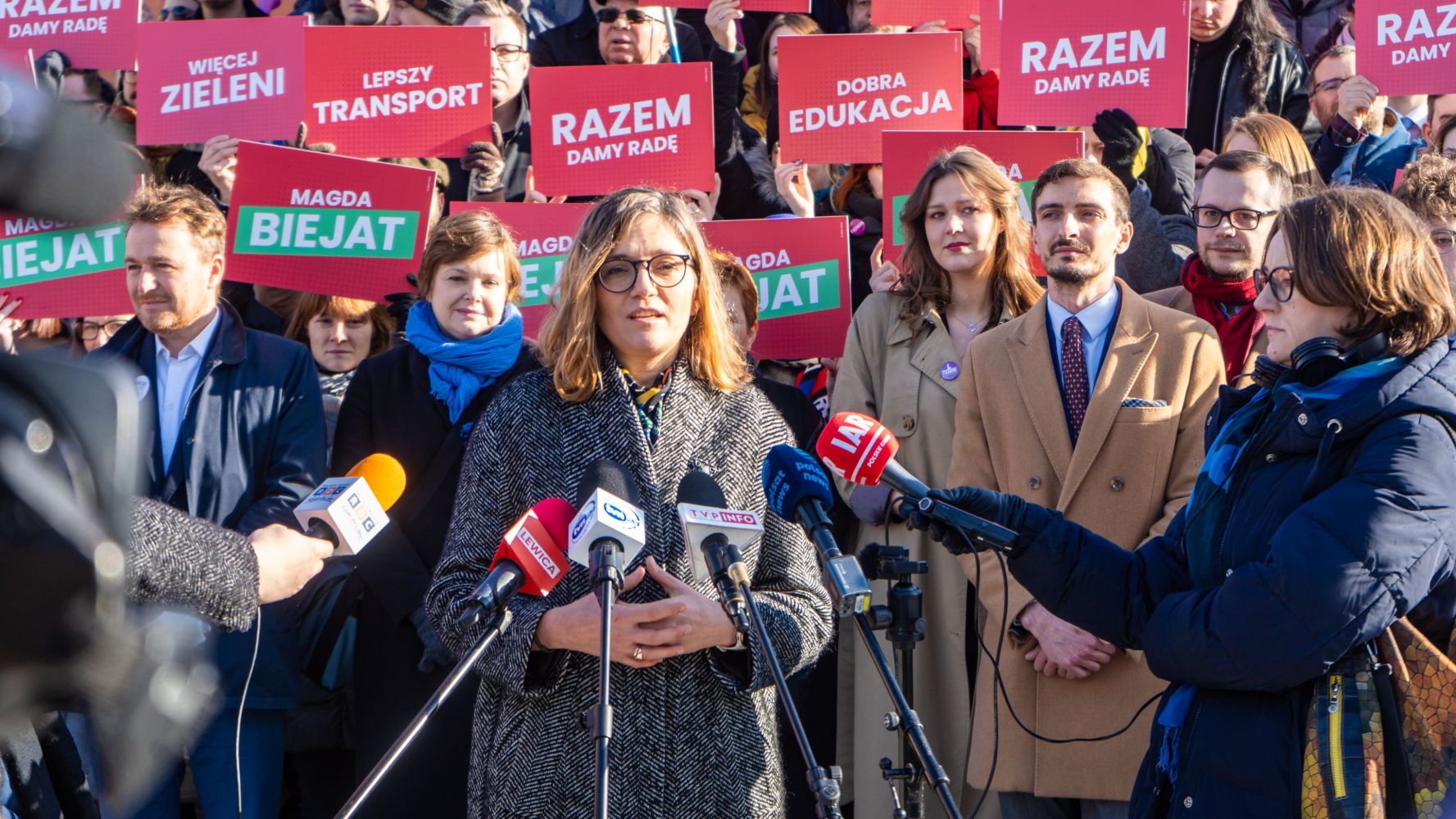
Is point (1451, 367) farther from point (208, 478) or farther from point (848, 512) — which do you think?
A: point (208, 478)

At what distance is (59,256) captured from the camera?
6.52 m

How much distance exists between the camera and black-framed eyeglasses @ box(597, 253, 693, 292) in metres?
3.86

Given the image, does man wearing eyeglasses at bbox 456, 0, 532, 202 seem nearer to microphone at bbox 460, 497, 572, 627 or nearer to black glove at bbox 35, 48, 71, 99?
black glove at bbox 35, 48, 71, 99

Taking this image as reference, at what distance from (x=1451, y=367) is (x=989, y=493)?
96cm

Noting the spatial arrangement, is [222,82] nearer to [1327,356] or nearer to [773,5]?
[773,5]

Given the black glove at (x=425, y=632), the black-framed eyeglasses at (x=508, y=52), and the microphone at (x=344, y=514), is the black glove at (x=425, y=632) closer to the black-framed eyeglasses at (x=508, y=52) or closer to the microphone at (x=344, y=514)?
the microphone at (x=344, y=514)

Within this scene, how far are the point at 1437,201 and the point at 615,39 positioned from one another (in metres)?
4.19

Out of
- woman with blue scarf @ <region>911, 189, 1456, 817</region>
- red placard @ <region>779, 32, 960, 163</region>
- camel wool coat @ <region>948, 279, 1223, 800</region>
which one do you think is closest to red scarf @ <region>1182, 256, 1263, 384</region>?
camel wool coat @ <region>948, 279, 1223, 800</region>

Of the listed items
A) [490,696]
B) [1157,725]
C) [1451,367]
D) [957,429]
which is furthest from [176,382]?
[1451,367]

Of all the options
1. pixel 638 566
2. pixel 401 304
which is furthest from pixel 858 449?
pixel 401 304

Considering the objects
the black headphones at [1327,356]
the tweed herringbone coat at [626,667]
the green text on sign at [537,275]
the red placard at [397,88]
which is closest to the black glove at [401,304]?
the green text on sign at [537,275]

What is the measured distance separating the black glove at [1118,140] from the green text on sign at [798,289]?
1.14 m

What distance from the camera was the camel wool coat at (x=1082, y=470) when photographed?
428 cm

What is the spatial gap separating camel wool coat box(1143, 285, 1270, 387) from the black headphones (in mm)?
1618
